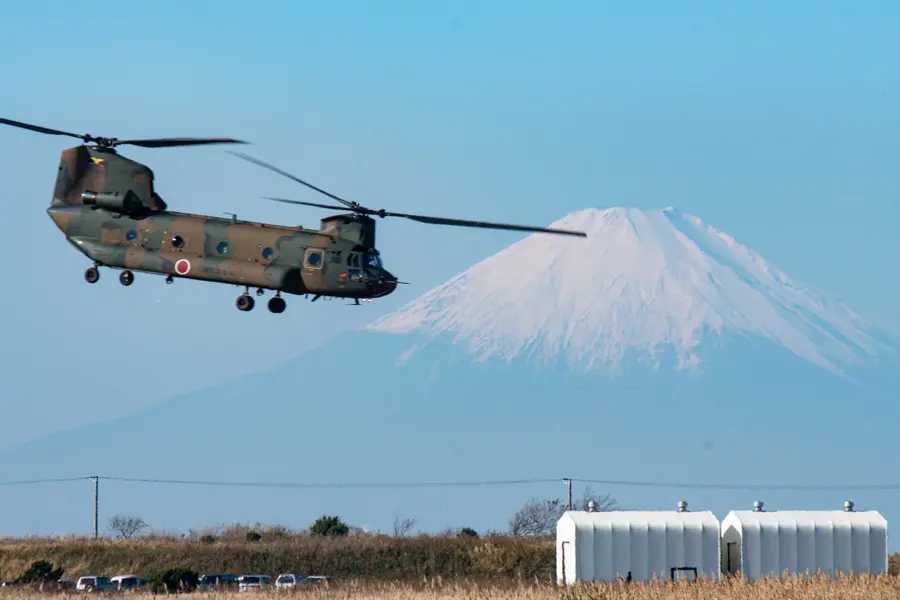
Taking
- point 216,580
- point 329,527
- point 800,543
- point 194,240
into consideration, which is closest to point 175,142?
point 194,240

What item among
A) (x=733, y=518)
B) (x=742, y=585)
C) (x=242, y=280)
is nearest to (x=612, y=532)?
(x=733, y=518)

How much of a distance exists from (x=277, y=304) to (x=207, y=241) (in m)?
3.51

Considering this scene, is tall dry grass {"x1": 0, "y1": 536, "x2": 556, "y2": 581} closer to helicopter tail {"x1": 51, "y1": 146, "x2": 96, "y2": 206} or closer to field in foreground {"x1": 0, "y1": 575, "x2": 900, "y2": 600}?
helicopter tail {"x1": 51, "y1": 146, "x2": 96, "y2": 206}

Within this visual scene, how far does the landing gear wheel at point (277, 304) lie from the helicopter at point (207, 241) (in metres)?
A: 0.04

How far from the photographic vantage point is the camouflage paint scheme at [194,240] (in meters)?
57.2

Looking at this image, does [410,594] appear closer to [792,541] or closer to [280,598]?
[280,598]

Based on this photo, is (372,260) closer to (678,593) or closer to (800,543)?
(678,593)

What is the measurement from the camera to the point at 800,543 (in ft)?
207

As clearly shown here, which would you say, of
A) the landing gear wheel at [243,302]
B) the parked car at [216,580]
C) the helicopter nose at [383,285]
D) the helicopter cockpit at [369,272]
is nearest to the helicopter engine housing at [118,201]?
the landing gear wheel at [243,302]

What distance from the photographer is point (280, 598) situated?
50.0 m

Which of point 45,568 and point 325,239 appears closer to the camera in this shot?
point 325,239

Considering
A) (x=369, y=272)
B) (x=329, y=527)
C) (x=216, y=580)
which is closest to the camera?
(x=369, y=272)

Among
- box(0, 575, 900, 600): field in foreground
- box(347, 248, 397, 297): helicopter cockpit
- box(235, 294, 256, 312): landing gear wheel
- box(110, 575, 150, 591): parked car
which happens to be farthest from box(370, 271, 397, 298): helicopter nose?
box(110, 575, 150, 591): parked car

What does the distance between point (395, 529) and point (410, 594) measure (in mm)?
37690
